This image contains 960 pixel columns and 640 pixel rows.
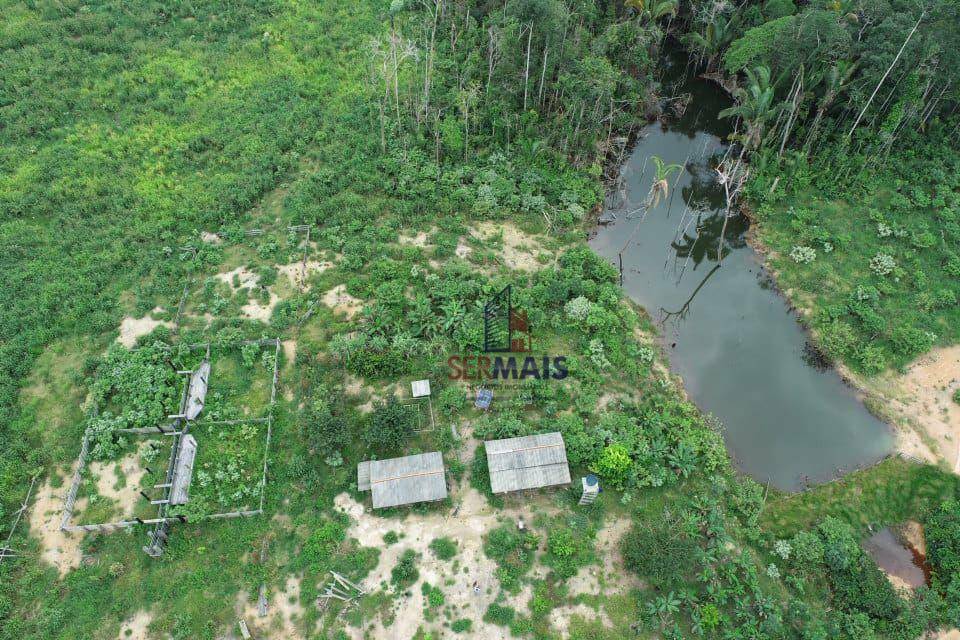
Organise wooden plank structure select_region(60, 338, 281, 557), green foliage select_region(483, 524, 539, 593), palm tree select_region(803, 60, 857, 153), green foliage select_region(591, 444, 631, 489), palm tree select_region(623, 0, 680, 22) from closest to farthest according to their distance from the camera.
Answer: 1. green foliage select_region(483, 524, 539, 593)
2. wooden plank structure select_region(60, 338, 281, 557)
3. green foliage select_region(591, 444, 631, 489)
4. palm tree select_region(803, 60, 857, 153)
5. palm tree select_region(623, 0, 680, 22)

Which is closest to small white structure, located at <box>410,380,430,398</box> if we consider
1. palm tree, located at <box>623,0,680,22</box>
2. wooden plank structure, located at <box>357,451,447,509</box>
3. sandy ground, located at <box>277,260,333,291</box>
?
wooden plank structure, located at <box>357,451,447,509</box>

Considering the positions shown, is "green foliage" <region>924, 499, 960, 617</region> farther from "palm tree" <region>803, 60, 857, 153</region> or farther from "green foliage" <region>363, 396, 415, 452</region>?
"palm tree" <region>803, 60, 857, 153</region>

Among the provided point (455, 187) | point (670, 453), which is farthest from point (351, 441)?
point (455, 187)

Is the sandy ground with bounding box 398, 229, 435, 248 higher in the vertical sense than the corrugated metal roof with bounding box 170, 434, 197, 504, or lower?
higher

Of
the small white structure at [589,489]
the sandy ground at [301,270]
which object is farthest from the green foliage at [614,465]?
the sandy ground at [301,270]

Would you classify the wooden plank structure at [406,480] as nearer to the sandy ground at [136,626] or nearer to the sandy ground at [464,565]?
the sandy ground at [464,565]

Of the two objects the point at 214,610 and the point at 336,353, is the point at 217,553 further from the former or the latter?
the point at 336,353

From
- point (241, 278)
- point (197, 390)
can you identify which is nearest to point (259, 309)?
point (241, 278)
